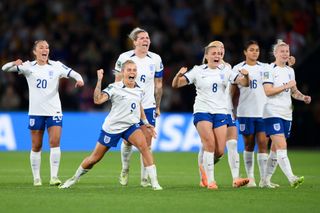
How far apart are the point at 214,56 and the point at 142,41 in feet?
4.41

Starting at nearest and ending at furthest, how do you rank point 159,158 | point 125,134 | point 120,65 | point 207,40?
point 125,134 → point 120,65 → point 159,158 → point 207,40

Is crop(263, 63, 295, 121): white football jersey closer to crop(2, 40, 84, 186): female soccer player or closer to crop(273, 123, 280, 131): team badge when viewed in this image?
crop(273, 123, 280, 131): team badge

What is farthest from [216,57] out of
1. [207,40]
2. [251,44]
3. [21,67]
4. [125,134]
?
[207,40]

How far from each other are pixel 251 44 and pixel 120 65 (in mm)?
2201

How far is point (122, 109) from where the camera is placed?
13820mm

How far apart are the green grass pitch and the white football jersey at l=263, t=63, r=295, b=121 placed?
1201 millimetres

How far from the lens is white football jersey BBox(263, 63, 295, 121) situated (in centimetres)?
1435

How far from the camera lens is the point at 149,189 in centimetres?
1398

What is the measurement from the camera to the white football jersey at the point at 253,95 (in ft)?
48.6

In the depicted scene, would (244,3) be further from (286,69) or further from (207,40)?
(286,69)

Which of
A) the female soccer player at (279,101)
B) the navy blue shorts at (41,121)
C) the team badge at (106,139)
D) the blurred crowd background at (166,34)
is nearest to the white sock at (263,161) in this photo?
the female soccer player at (279,101)

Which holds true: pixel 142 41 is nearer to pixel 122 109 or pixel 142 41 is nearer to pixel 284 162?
pixel 122 109

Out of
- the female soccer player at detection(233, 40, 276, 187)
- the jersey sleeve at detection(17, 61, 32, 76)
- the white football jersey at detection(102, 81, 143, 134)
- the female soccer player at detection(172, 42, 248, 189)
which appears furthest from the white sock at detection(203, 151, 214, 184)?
the jersey sleeve at detection(17, 61, 32, 76)

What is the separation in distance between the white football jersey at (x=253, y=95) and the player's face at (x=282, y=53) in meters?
0.37
